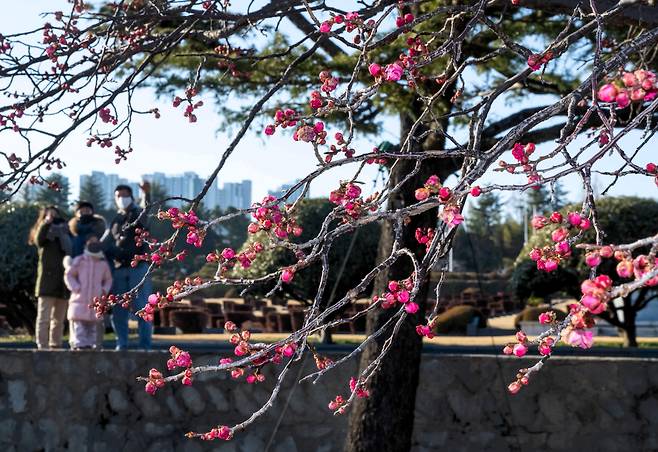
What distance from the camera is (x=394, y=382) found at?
5.87m

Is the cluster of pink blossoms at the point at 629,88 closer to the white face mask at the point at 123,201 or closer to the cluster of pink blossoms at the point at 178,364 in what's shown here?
the cluster of pink blossoms at the point at 178,364

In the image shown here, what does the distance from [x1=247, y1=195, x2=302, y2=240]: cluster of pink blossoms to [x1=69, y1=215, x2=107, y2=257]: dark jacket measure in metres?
5.32

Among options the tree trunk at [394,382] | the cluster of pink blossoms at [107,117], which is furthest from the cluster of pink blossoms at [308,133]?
the tree trunk at [394,382]

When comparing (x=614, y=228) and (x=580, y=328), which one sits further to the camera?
(x=614, y=228)

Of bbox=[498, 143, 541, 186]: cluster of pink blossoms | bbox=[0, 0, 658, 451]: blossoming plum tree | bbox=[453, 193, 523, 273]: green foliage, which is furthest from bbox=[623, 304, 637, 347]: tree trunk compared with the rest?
bbox=[453, 193, 523, 273]: green foliage

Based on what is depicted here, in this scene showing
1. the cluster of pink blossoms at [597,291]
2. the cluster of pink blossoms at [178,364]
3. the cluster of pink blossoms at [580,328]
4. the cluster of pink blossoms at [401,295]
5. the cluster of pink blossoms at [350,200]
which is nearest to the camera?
the cluster of pink blossoms at [597,291]

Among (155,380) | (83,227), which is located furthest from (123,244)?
(155,380)

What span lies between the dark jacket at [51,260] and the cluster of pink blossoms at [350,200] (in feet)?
19.0

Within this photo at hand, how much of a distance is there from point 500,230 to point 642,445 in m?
58.0

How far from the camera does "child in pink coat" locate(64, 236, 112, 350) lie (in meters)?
7.89

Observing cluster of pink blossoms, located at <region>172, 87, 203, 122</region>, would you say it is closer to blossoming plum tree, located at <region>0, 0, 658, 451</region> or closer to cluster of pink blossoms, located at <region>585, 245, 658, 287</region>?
blossoming plum tree, located at <region>0, 0, 658, 451</region>

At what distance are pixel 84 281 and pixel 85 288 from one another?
61 millimetres

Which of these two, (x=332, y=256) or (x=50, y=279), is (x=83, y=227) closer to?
(x=50, y=279)

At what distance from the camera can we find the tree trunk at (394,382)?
5.84m
